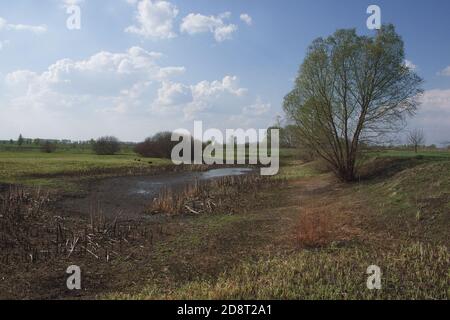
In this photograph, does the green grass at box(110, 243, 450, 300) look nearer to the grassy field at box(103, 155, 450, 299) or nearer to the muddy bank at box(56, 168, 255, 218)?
the grassy field at box(103, 155, 450, 299)

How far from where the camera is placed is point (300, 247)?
36.2ft

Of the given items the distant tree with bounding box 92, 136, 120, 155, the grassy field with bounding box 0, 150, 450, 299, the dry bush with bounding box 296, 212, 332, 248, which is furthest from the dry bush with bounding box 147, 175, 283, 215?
the distant tree with bounding box 92, 136, 120, 155

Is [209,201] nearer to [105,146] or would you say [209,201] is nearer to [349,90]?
[349,90]

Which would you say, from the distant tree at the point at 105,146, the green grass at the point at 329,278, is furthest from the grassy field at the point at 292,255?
the distant tree at the point at 105,146

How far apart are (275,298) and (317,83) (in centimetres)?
2216

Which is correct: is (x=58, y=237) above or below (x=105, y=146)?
below

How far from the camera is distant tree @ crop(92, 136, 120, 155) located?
250 ft

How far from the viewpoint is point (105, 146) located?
251 feet

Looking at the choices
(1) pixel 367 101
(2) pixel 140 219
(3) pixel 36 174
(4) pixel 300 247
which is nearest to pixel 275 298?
(4) pixel 300 247

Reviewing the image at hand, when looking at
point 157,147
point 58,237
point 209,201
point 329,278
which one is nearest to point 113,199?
point 209,201

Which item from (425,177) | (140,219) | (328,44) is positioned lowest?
(140,219)

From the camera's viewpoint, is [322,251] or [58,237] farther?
[58,237]

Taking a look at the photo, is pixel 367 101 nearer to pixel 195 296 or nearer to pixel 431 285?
pixel 431 285

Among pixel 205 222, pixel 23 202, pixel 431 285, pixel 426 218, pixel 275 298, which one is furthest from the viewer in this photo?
pixel 23 202
